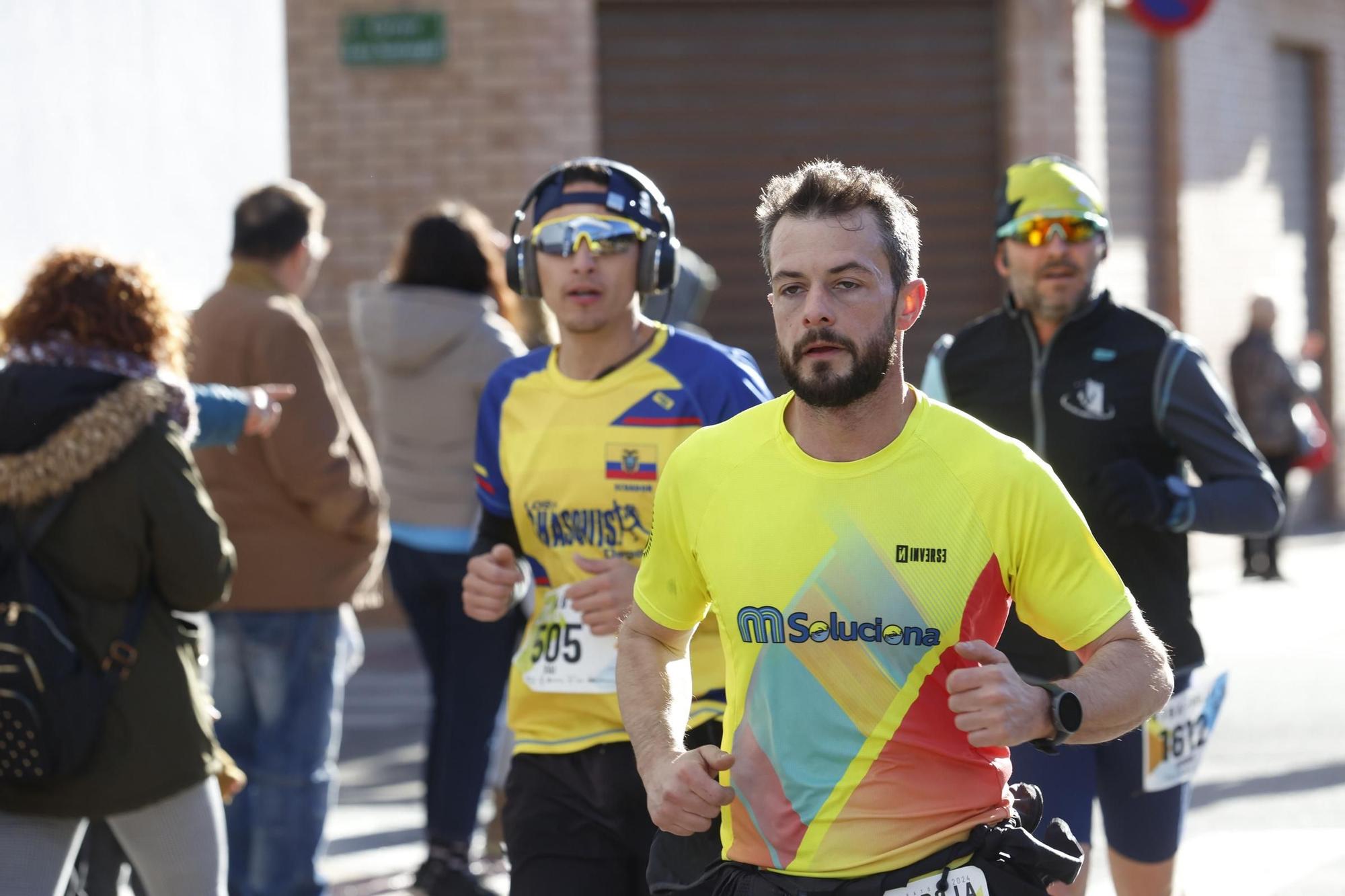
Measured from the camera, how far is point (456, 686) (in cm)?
665

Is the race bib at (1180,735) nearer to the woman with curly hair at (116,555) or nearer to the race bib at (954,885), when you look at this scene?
the race bib at (954,885)

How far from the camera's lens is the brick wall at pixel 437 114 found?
42.1ft

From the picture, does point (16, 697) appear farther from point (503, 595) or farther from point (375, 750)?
point (375, 750)

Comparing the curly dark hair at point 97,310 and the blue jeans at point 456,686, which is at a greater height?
the curly dark hair at point 97,310

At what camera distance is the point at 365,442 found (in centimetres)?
650

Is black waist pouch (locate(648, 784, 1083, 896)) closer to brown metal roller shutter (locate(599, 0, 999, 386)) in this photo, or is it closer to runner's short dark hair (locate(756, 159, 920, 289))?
runner's short dark hair (locate(756, 159, 920, 289))

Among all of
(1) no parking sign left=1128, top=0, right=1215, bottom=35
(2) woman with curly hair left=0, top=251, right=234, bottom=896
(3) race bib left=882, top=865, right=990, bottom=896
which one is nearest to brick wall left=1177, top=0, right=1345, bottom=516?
(1) no parking sign left=1128, top=0, right=1215, bottom=35

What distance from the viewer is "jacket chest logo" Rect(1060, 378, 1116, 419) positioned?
4793mm

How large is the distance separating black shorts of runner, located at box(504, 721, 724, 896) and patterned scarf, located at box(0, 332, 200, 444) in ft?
4.44

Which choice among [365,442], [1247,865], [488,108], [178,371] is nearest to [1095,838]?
[1247,865]

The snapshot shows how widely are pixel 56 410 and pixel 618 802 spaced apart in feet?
5.32

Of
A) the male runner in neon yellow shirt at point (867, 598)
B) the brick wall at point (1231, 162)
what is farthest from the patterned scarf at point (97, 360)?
the brick wall at point (1231, 162)

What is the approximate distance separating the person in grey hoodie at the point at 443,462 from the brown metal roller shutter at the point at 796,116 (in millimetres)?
6257

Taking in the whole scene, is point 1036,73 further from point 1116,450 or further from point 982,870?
point 982,870
